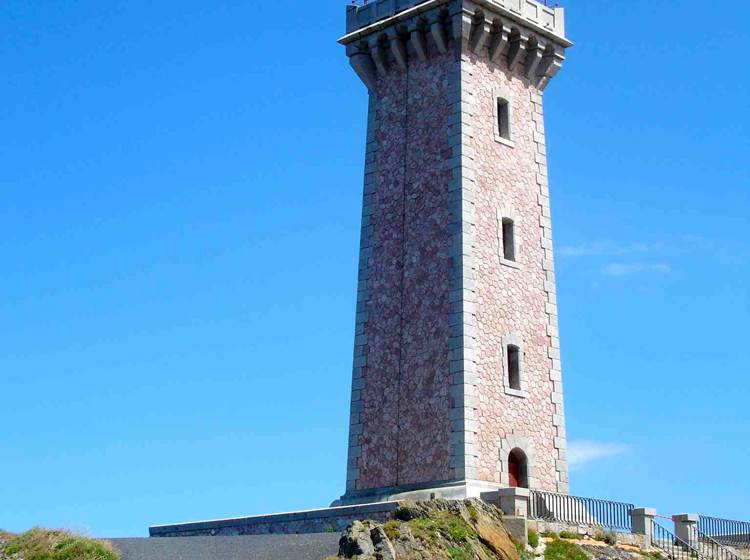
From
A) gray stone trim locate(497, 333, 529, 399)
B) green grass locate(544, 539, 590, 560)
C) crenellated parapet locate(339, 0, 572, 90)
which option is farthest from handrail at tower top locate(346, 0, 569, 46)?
green grass locate(544, 539, 590, 560)

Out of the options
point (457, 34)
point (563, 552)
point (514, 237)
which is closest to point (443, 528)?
point (563, 552)

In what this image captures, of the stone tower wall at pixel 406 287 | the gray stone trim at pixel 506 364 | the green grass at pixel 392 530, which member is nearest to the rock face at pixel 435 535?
the green grass at pixel 392 530

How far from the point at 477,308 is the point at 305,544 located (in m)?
8.87

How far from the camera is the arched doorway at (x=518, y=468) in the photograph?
108 feet

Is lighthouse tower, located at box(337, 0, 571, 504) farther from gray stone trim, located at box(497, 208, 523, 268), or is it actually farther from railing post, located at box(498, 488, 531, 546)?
railing post, located at box(498, 488, 531, 546)

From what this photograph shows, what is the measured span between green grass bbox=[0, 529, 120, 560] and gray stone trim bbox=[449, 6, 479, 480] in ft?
28.5

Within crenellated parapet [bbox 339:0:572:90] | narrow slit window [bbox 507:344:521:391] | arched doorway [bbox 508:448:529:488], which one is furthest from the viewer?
crenellated parapet [bbox 339:0:572:90]

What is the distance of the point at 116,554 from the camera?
2716 centimetres

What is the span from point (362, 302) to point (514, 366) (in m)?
4.49

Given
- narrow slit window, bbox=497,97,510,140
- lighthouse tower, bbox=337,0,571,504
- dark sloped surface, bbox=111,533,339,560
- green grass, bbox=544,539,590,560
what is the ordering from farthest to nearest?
narrow slit window, bbox=497,97,510,140 → lighthouse tower, bbox=337,0,571,504 → green grass, bbox=544,539,590,560 → dark sloped surface, bbox=111,533,339,560

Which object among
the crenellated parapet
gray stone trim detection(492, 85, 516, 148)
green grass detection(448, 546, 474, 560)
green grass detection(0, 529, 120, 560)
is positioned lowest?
green grass detection(448, 546, 474, 560)

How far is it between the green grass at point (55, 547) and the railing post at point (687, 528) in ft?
44.8

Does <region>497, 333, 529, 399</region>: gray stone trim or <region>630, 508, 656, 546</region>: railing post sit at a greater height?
<region>497, 333, 529, 399</region>: gray stone trim

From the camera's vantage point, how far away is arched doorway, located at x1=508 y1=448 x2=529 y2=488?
3297 cm
